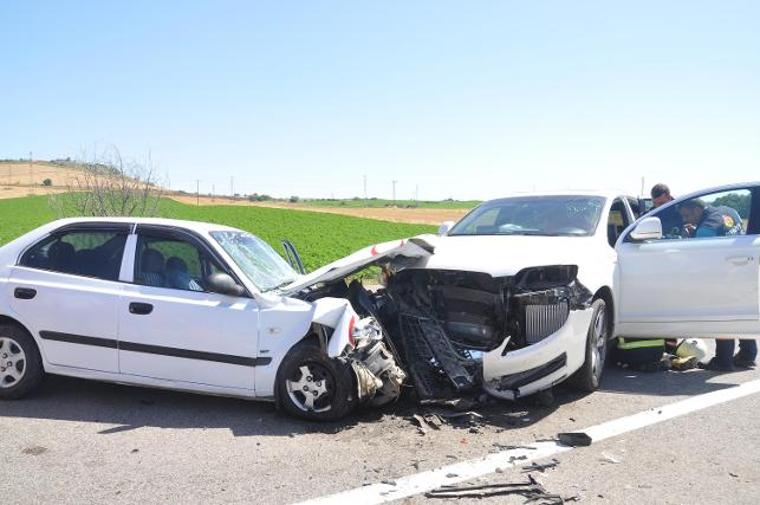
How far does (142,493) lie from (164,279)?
2131 millimetres

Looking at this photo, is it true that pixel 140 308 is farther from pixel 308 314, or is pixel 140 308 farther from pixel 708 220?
pixel 708 220

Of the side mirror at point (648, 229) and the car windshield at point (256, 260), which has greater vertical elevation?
the side mirror at point (648, 229)

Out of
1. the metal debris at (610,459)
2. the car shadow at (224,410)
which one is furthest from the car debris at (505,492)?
the car shadow at (224,410)

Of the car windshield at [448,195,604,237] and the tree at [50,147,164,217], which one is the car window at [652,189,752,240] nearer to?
the car windshield at [448,195,604,237]

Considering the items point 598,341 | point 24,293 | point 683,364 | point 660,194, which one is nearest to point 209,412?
point 24,293

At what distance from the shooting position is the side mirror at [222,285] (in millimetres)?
5184

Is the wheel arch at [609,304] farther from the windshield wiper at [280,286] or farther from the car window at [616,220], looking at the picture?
the windshield wiper at [280,286]

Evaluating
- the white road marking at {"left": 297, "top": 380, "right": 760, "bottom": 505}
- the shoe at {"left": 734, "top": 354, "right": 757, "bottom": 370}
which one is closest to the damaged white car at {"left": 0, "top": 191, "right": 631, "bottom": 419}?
the white road marking at {"left": 297, "top": 380, "right": 760, "bottom": 505}

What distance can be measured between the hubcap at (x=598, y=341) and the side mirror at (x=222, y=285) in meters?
3.13

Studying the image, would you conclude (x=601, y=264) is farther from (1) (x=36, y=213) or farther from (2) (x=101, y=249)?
(1) (x=36, y=213)

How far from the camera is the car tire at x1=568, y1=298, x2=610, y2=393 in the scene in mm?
5773

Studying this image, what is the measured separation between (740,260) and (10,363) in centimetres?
684

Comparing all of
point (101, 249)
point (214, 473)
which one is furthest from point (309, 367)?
point (101, 249)

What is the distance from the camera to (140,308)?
5.31 metres
